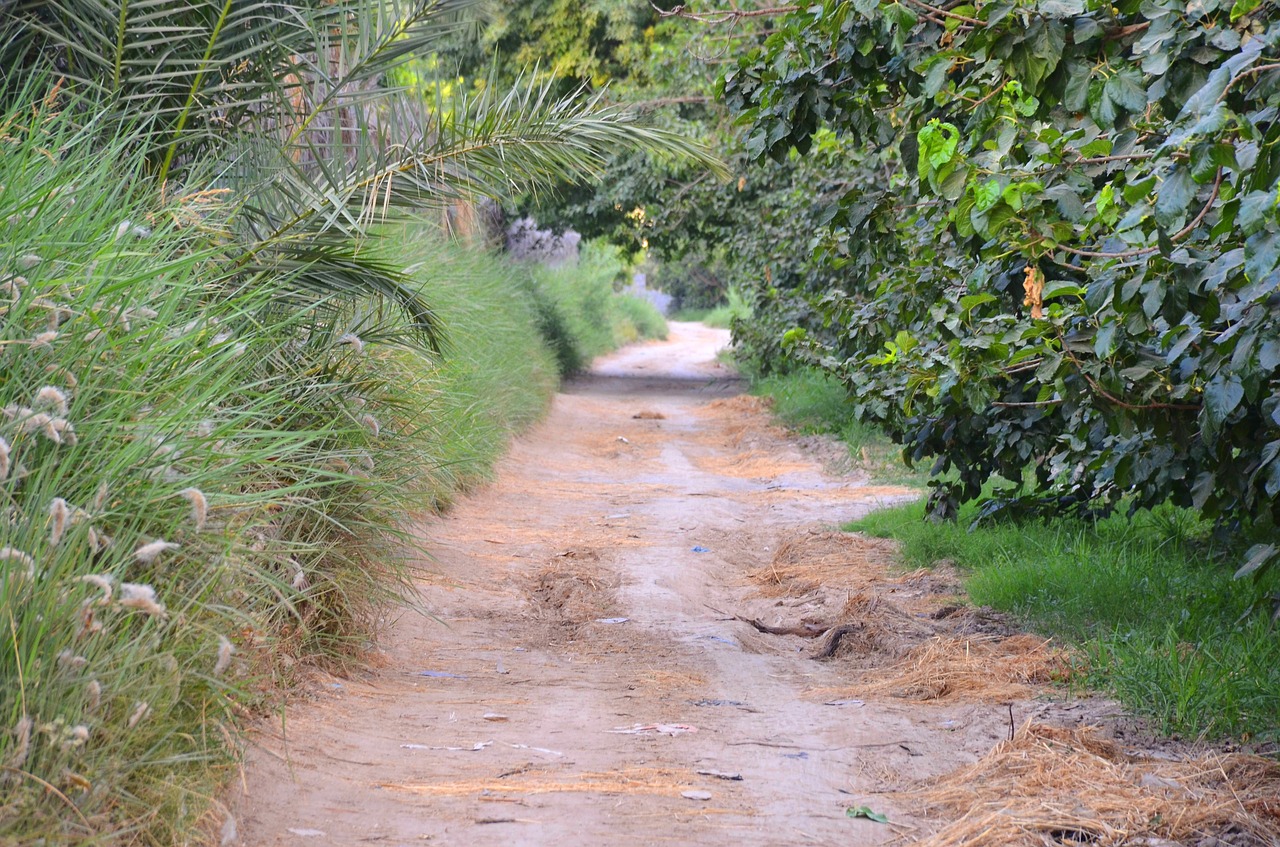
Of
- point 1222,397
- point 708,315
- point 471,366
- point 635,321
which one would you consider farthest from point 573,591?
point 708,315

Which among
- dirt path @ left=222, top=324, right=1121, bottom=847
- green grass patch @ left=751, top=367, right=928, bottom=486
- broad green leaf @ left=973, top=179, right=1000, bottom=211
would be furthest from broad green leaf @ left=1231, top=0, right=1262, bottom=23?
green grass patch @ left=751, top=367, right=928, bottom=486

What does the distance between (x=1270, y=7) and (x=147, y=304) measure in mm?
3184

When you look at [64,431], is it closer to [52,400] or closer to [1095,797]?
[52,400]

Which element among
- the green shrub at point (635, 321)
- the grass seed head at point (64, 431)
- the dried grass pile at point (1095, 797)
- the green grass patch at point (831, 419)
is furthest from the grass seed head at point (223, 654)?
the green shrub at point (635, 321)

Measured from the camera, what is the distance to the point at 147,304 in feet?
11.6

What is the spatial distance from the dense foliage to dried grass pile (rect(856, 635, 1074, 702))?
77 cm

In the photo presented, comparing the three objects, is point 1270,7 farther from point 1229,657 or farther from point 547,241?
point 547,241

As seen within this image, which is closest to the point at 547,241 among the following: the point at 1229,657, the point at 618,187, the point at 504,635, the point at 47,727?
the point at 618,187

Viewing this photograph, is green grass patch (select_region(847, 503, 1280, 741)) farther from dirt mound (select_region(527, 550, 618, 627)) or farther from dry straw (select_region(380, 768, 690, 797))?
dirt mound (select_region(527, 550, 618, 627))

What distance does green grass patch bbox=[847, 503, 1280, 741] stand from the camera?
3959 mm

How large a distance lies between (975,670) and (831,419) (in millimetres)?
8953

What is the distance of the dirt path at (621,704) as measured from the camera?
3.28 m

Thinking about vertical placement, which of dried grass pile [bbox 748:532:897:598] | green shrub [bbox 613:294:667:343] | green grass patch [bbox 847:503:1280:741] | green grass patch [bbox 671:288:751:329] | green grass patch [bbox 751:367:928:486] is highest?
green grass patch [bbox 847:503:1280:741]

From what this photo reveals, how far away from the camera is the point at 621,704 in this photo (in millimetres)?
4488
